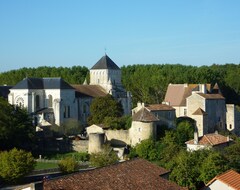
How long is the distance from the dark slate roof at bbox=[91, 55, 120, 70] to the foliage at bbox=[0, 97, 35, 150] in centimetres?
2481

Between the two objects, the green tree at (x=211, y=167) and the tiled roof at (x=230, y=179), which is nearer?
the tiled roof at (x=230, y=179)

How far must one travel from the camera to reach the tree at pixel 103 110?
181 feet

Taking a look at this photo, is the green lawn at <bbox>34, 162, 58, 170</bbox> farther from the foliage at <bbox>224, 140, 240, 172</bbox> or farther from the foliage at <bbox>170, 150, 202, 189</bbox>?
the foliage at <bbox>224, 140, 240, 172</bbox>

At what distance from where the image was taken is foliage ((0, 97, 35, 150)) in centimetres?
4578

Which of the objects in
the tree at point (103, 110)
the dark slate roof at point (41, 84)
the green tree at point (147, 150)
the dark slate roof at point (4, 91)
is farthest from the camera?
the dark slate roof at point (4, 91)

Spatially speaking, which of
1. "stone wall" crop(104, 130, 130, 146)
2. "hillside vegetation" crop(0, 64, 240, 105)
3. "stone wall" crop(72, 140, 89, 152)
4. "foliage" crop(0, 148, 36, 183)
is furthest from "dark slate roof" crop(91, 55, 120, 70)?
"foliage" crop(0, 148, 36, 183)

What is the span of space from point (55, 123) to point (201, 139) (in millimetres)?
22793

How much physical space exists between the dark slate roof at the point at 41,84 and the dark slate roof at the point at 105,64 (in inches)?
379

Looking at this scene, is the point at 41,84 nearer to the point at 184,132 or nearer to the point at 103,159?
the point at 184,132

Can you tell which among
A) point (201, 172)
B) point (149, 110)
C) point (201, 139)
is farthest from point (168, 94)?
point (201, 172)

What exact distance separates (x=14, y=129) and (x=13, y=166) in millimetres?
10568

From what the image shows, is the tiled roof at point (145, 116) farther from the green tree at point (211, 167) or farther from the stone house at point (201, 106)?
the green tree at point (211, 167)

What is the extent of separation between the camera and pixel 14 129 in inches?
1831

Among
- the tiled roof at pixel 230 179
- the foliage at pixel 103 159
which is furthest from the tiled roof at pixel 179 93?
the tiled roof at pixel 230 179
